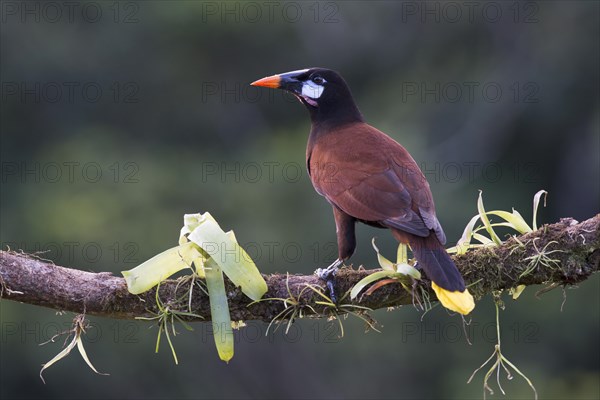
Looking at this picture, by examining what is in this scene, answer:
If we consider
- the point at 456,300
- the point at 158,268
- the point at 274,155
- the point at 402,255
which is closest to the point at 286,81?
the point at 402,255

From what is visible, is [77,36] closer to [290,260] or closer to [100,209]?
[100,209]

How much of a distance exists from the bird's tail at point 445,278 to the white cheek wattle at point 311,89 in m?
1.63

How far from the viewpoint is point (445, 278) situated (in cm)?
347

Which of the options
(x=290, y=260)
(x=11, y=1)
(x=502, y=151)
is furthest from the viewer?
(x=11, y=1)

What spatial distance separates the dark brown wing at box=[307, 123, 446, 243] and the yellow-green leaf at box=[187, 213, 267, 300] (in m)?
0.68

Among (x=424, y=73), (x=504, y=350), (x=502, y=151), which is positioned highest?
(x=424, y=73)

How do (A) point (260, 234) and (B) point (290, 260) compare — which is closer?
(B) point (290, 260)

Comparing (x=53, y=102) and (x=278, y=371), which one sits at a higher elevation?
(x=53, y=102)

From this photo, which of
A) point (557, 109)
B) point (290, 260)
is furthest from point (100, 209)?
point (557, 109)

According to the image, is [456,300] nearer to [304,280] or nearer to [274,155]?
[304,280]

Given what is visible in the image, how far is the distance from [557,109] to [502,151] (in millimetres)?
1071

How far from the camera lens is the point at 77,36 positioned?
14766 millimetres

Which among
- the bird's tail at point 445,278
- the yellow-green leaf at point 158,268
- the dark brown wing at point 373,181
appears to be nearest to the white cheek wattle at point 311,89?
the dark brown wing at point 373,181

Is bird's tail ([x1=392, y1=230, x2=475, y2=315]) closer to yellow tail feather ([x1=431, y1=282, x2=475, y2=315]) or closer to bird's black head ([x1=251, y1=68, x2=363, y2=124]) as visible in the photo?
yellow tail feather ([x1=431, y1=282, x2=475, y2=315])
